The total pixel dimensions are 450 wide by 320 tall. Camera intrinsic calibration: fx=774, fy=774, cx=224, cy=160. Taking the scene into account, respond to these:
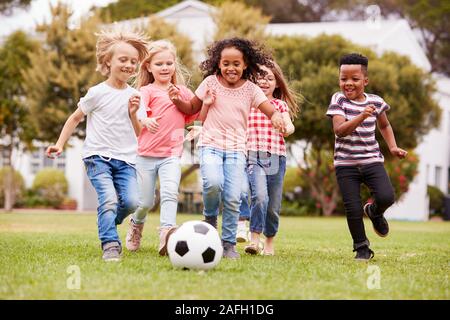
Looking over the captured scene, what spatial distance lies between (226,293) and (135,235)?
3.34m

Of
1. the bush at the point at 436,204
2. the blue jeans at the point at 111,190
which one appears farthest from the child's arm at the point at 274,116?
the bush at the point at 436,204

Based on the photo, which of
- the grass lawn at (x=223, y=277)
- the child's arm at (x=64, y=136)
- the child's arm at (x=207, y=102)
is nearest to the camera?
the grass lawn at (x=223, y=277)

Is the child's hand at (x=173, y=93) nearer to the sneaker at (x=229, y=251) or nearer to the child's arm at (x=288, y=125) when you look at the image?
the child's arm at (x=288, y=125)

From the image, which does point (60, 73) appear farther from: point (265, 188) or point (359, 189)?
point (359, 189)

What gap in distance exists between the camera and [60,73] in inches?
932

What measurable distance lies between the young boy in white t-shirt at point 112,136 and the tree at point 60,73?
54.4ft

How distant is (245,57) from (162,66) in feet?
3.12

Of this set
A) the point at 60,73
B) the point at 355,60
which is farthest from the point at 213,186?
the point at 60,73

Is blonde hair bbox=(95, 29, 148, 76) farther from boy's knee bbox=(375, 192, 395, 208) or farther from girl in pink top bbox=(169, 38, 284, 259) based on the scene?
boy's knee bbox=(375, 192, 395, 208)

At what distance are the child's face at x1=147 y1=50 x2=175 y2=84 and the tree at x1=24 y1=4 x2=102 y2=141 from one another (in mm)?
16043

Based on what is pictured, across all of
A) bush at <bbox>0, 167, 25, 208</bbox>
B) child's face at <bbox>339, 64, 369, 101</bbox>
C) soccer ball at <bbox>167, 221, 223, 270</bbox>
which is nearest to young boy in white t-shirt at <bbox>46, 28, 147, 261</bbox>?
soccer ball at <bbox>167, 221, 223, 270</bbox>

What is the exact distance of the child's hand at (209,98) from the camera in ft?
23.2

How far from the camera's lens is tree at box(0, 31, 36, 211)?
26.2 m

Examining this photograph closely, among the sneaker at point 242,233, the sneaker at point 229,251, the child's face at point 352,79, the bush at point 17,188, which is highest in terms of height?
the child's face at point 352,79
